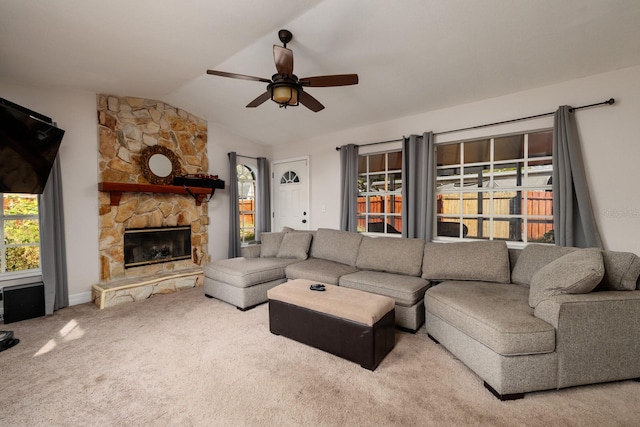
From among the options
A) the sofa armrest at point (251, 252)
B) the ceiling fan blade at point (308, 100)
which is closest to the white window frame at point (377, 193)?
the sofa armrest at point (251, 252)

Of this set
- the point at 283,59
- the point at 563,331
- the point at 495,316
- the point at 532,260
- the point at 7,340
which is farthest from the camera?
the point at 532,260

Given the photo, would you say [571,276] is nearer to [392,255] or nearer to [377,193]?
[392,255]

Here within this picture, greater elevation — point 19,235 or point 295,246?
point 19,235

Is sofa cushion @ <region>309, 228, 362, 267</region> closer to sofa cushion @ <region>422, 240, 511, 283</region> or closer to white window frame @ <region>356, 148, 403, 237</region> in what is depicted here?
white window frame @ <region>356, 148, 403, 237</region>

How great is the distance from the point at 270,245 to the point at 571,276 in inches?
133

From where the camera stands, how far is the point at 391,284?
278 centimetres

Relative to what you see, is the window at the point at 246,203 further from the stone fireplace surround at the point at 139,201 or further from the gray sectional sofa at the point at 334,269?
the gray sectional sofa at the point at 334,269

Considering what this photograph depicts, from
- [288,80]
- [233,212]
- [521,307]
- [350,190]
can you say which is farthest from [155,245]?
[521,307]

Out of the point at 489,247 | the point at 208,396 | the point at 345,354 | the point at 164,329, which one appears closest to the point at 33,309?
the point at 164,329

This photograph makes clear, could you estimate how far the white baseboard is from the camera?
3480mm

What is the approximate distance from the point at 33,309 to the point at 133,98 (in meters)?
2.97

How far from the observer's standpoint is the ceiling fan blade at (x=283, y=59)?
6.91ft

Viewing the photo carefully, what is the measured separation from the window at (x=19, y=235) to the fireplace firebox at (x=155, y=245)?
0.93m

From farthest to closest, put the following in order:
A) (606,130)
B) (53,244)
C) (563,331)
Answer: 1. (53,244)
2. (606,130)
3. (563,331)
